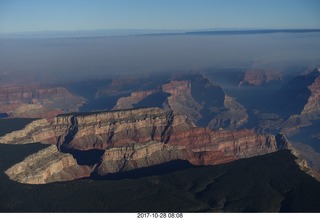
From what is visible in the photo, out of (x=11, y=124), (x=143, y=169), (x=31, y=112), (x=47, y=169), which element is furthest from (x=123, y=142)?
(x=31, y=112)

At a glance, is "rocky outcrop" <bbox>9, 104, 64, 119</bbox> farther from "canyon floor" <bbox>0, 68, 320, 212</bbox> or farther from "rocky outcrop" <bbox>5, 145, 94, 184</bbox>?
"rocky outcrop" <bbox>5, 145, 94, 184</bbox>

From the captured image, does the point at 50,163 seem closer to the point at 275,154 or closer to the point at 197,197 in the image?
the point at 197,197

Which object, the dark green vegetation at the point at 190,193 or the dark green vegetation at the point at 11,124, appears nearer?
the dark green vegetation at the point at 190,193

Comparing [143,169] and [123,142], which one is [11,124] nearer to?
[123,142]

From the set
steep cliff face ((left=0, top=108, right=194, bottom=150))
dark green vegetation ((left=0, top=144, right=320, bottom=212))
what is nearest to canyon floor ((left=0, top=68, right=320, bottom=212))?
dark green vegetation ((left=0, top=144, right=320, bottom=212))

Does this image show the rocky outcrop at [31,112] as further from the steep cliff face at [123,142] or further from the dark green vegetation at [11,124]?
the steep cliff face at [123,142]

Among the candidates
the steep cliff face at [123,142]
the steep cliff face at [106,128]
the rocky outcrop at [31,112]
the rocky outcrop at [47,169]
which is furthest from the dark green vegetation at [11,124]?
the rocky outcrop at [31,112]
